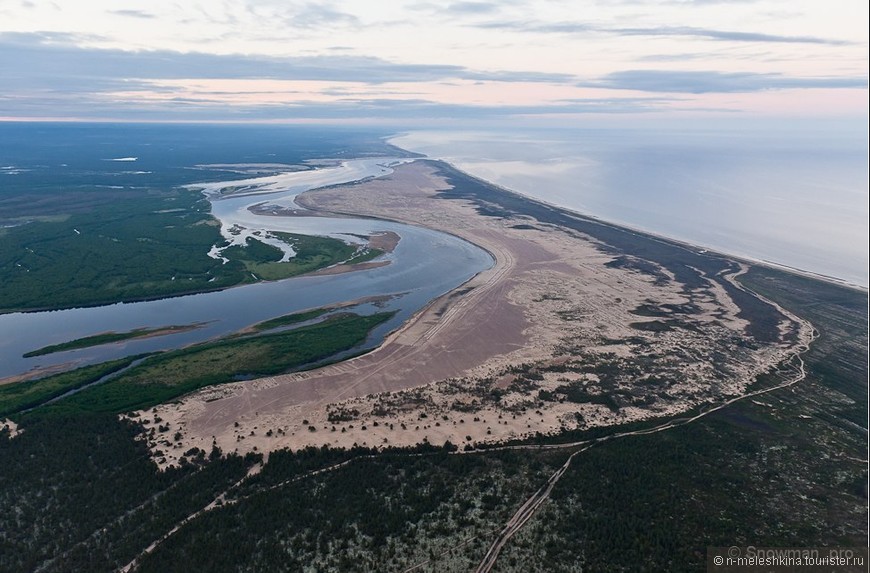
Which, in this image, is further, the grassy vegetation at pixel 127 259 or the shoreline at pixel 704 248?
the shoreline at pixel 704 248

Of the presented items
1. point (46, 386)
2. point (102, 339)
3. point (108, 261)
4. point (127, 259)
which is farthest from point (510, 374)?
point (108, 261)

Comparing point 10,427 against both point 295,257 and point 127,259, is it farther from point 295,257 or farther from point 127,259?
point 295,257

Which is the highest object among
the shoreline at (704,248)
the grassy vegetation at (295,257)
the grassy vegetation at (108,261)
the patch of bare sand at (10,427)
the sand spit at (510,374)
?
the shoreline at (704,248)

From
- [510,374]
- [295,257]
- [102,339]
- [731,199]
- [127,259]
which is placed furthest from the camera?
[731,199]

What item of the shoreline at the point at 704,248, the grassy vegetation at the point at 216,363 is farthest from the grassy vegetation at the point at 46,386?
the shoreline at the point at 704,248

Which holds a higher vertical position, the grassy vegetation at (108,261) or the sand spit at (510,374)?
the sand spit at (510,374)

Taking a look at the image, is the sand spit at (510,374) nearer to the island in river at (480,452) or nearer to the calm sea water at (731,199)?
the island in river at (480,452)
